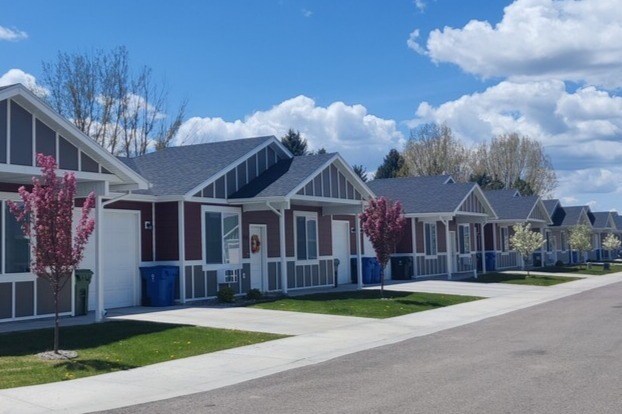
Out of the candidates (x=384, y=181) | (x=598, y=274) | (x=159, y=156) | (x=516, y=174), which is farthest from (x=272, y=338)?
(x=516, y=174)

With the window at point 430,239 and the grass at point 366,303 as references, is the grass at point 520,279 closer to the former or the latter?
the window at point 430,239

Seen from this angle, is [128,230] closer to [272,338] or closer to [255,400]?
[272,338]

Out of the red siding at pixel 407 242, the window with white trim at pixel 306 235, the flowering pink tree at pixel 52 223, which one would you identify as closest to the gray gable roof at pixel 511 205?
the red siding at pixel 407 242

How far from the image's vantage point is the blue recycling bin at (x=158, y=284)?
19.5 meters

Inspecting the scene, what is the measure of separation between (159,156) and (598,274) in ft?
83.5

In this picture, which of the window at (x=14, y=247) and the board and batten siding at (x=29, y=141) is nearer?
the board and batten siding at (x=29, y=141)

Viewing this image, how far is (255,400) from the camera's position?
873cm

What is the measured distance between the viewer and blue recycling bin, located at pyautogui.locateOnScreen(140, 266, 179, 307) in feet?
64.0

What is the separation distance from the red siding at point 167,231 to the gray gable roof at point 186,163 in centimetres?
49

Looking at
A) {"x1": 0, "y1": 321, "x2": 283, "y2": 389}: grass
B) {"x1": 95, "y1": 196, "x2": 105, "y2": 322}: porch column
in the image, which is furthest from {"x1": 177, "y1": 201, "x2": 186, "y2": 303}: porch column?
{"x1": 0, "y1": 321, "x2": 283, "y2": 389}: grass

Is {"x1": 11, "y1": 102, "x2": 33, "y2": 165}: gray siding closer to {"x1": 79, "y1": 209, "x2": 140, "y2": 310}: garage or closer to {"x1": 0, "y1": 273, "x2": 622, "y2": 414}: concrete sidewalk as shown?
{"x1": 79, "y1": 209, "x2": 140, "y2": 310}: garage

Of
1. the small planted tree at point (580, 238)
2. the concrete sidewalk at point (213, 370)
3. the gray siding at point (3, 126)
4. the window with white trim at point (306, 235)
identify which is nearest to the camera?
the concrete sidewalk at point (213, 370)

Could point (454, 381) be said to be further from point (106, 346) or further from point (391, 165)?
point (391, 165)

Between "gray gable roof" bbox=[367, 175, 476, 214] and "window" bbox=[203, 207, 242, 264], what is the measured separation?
12.2 meters
